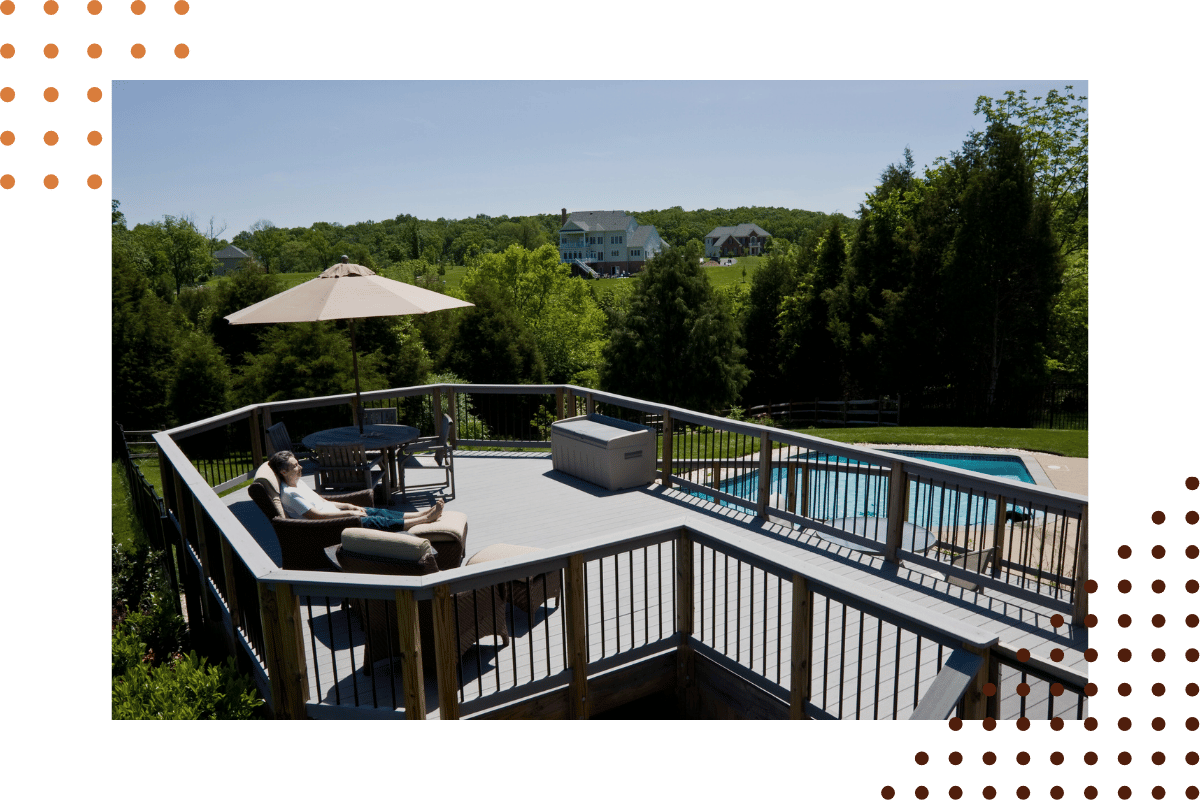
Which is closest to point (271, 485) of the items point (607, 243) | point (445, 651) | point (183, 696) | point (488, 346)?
Result: point (183, 696)

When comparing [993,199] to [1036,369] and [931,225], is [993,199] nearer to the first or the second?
[931,225]

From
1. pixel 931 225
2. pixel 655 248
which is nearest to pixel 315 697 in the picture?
pixel 931 225

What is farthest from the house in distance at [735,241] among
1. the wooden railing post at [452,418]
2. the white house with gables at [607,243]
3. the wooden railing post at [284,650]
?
the wooden railing post at [284,650]

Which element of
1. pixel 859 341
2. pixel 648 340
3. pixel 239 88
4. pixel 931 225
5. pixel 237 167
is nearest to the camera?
pixel 239 88

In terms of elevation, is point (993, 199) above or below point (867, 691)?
above

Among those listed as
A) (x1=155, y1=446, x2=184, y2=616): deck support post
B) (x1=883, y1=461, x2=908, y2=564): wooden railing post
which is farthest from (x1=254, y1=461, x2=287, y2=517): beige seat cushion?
(x1=883, y1=461, x2=908, y2=564): wooden railing post

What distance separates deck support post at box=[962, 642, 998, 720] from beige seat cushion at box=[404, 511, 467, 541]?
3.14 meters

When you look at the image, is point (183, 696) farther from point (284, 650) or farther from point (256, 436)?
point (256, 436)

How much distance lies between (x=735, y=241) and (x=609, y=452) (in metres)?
109

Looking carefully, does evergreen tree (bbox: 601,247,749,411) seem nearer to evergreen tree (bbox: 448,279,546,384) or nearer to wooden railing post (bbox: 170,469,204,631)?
evergreen tree (bbox: 448,279,546,384)

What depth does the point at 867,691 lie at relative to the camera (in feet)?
13.9

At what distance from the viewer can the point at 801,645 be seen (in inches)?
155

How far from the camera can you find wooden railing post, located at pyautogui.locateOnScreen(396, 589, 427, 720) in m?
3.70

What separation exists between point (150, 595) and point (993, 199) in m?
24.6
